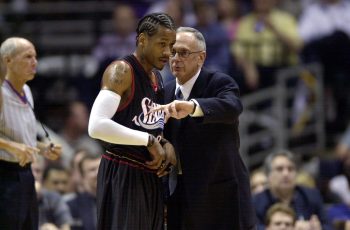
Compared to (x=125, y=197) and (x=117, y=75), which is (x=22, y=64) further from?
(x=125, y=197)

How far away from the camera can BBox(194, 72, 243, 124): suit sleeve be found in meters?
4.38

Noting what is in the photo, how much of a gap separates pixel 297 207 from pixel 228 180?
1692 millimetres

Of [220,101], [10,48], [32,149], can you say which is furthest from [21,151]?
[220,101]

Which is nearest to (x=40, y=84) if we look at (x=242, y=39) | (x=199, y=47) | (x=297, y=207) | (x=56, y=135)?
(x=56, y=135)

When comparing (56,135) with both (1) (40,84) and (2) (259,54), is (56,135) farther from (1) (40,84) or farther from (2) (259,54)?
(2) (259,54)

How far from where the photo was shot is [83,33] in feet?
30.3

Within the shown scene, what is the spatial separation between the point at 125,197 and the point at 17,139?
32.7 inches

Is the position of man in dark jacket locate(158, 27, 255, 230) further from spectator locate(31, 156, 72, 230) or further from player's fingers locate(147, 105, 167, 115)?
spectator locate(31, 156, 72, 230)

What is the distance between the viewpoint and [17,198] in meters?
4.85

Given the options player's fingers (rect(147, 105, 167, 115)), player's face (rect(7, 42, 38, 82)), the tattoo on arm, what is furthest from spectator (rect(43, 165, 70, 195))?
the tattoo on arm

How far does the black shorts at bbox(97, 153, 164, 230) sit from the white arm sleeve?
0.72 feet

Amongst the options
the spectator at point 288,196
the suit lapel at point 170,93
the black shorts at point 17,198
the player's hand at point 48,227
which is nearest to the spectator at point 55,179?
the player's hand at point 48,227

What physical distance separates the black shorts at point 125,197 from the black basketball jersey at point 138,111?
0.24 ft

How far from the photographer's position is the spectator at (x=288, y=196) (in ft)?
20.1
